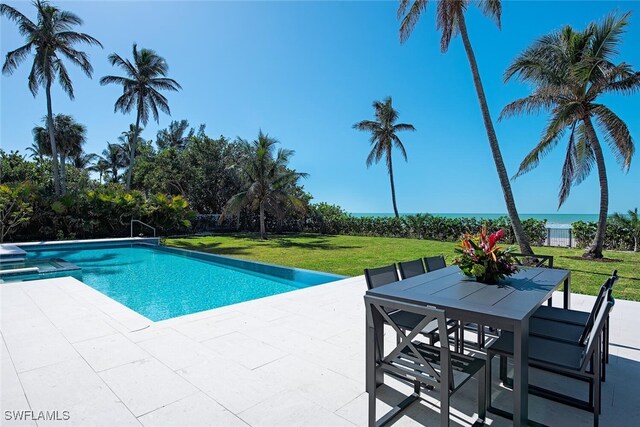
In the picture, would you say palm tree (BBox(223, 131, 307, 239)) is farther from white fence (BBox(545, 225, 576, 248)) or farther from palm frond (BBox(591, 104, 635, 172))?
palm frond (BBox(591, 104, 635, 172))

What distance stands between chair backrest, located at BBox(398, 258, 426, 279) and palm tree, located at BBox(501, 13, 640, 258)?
798cm

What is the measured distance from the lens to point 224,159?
22766 mm

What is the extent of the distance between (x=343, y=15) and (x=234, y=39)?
389 cm

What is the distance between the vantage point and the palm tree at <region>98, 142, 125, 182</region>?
107ft

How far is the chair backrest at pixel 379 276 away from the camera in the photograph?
2.65 m

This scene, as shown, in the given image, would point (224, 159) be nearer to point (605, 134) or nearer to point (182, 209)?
point (182, 209)

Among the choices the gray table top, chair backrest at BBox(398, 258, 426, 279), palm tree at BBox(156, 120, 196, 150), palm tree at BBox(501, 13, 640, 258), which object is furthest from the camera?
palm tree at BBox(156, 120, 196, 150)

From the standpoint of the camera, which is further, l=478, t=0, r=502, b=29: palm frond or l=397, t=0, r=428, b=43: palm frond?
l=397, t=0, r=428, b=43: palm frond

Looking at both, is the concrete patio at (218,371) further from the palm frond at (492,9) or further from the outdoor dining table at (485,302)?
the palm frond at (492,9)

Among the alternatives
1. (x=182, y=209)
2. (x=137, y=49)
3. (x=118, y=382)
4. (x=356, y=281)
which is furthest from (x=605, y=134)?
(x=137, y=49)

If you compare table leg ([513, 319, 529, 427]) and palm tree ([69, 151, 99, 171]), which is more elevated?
palm tree ([69, 151, 99, 171])

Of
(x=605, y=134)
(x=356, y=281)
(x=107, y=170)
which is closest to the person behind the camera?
(x=356, y=281)

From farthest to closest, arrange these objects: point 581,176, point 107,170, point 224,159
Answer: point 107,170 → point 224,159 → point 581,176

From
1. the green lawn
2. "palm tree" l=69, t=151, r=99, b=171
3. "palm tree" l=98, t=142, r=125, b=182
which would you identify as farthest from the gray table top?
"palm tree" l=69, t=151, r=99, b=171
